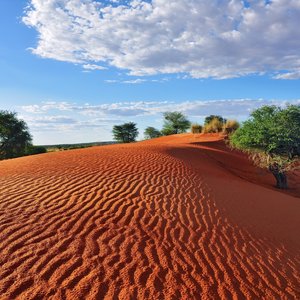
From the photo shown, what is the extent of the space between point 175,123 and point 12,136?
24.2 m

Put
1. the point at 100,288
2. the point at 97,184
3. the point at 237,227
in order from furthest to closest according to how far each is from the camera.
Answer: the point at 97,184 < the point at 237,227 < the point at 100,288

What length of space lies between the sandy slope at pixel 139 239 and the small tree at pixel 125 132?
43.9 m

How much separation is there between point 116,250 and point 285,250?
3.91 meters

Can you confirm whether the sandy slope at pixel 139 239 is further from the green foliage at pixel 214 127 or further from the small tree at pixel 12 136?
the small tree at pixel 12 136

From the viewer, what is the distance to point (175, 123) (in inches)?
1954

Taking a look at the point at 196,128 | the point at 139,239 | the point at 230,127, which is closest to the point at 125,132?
the point at 196,128

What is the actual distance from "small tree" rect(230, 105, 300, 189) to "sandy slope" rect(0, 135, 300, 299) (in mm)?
4464

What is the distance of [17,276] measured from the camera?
4.74 m

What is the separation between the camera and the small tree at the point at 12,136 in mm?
37656

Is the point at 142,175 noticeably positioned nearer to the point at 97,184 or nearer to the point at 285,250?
the point at 97,184

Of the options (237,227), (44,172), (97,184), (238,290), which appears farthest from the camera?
(44,172)

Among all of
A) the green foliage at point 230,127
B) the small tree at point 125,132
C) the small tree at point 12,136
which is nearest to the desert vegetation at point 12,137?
the small tree at point 12,136

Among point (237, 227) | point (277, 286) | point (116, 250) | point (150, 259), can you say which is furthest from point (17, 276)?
point (237, 227)

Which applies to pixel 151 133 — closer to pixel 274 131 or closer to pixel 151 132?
pixel 151 132
